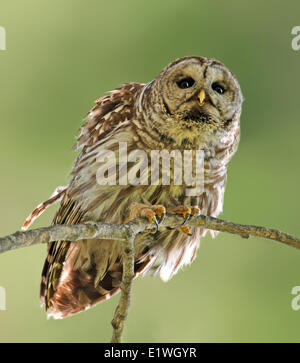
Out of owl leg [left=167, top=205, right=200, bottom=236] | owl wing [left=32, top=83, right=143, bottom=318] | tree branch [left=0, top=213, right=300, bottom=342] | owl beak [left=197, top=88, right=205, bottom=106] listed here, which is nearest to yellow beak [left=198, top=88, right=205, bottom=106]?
owl beak [left=197, top=88, right=205, bottom=106]

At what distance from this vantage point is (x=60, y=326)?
5.30 meters

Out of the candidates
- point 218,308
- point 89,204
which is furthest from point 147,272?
point 218,308

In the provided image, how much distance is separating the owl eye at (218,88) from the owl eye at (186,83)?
124mm

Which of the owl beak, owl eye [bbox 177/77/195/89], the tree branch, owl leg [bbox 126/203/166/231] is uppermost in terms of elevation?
owl eye [bbox 177/77/195/89]

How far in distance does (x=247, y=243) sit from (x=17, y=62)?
8.55 feet

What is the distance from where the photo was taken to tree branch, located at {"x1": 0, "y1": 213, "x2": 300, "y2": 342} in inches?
88.1

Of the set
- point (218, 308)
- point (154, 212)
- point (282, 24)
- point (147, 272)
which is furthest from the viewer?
point (282, 24)

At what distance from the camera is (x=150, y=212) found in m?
3.24

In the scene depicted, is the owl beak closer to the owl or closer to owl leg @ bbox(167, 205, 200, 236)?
the owl

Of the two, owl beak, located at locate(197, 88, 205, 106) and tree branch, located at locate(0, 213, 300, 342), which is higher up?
owl beak, located at locate(197, 88, 205, 106)

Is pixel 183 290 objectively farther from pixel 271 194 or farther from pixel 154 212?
pixel 154 212

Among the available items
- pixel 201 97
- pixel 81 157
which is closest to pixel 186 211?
pixel 201 97

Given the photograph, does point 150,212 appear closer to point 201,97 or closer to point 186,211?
point 186,211

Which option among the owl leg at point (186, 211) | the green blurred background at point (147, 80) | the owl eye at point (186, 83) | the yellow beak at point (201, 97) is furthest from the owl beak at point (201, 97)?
the green blurred background at point (147, 80)
